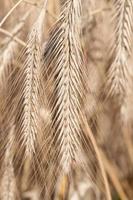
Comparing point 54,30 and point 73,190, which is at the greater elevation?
point 54,30

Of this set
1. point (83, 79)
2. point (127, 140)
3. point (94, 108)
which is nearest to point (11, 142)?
point (94, 108)

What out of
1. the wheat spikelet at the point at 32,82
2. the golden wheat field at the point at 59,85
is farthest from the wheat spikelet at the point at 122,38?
the wheat spikelet at the point at 32,82

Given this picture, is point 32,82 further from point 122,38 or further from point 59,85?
point 122,38

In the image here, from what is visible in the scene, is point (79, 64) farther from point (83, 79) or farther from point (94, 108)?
point (94, 108)

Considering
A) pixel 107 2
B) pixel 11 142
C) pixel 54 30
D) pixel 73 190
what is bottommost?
pixel 73 190

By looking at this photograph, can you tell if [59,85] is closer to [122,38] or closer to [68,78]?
[68,78]

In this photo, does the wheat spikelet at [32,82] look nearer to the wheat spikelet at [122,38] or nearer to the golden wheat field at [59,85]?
the golden wheat field at [59,85]

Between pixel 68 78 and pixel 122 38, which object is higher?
pixel 122 38

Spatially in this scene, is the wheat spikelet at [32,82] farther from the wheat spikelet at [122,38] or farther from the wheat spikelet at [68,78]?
the wheat spikelet at [122,38]

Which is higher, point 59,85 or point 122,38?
point 122,38

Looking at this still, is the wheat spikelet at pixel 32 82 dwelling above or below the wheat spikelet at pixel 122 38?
below

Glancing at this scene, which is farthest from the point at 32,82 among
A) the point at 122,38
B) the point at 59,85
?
the point at 122,38
